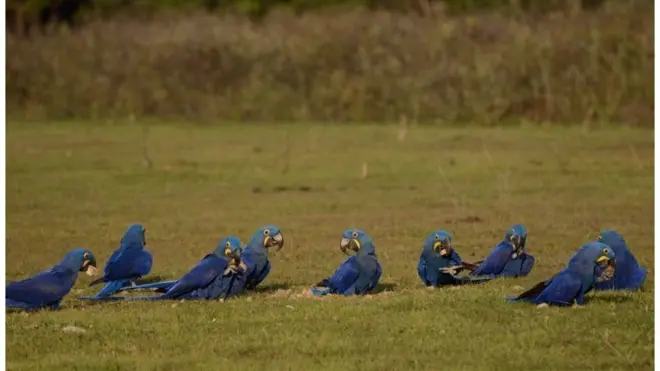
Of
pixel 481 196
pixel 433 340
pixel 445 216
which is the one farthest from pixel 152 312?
pixel 481 196

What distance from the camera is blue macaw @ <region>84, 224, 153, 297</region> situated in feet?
15.2

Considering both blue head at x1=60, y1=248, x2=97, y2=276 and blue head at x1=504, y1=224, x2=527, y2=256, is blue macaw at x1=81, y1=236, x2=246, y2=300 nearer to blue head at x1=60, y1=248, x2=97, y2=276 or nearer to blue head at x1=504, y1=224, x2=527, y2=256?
blue head at x1=60, y1=248, x2=97, y2=276

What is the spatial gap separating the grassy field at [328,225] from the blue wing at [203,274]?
0.24 feet

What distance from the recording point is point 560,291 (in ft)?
13.9

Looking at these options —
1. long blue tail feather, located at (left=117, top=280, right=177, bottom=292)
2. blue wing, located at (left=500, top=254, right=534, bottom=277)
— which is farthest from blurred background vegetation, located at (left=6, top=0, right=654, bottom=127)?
long blue tail feather, located at (left=117, top=280, right=177, bottom=292)

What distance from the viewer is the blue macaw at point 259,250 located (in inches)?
177

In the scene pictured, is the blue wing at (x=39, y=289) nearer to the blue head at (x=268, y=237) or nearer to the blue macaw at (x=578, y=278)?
the blue head at (x=268, y=237)

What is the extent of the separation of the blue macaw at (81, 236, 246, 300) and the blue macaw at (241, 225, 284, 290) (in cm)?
6

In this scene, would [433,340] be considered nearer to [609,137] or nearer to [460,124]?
[609,137]

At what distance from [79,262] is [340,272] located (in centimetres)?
83

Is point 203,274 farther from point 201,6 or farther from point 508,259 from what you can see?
point 201,6

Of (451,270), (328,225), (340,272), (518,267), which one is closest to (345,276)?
(340,272)

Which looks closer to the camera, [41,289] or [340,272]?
[41,289]

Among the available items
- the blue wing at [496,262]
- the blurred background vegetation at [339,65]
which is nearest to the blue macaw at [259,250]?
the blue wing at [496,262]
